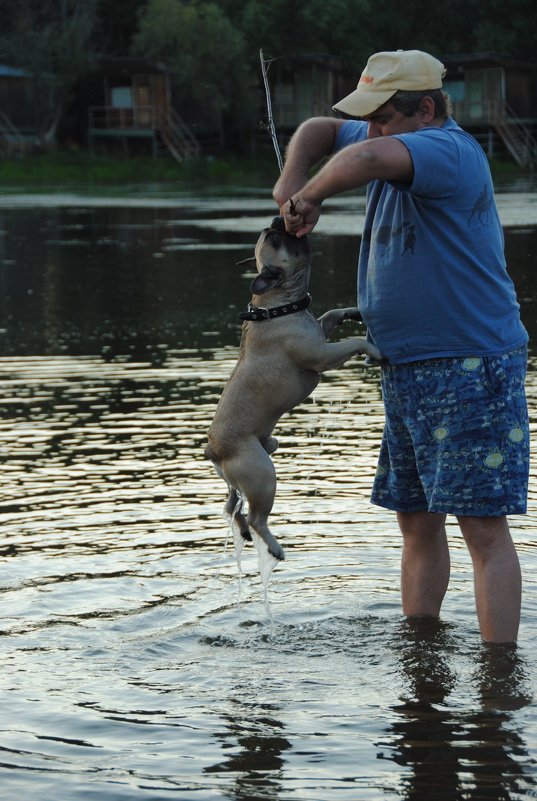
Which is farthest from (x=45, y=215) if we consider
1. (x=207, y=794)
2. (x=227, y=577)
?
(x=207, y=794)

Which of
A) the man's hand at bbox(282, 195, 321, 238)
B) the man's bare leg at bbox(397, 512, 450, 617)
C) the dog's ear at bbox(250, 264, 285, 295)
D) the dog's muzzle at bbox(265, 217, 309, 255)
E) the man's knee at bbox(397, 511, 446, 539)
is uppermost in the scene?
the man's hand at bbox(282, 195, 321, 238)

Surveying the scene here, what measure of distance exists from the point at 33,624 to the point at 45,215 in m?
29.0

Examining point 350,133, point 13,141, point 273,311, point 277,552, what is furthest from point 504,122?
point 273,311

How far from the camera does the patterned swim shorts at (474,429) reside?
4816 millimetres

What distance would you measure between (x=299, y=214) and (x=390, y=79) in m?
0.54

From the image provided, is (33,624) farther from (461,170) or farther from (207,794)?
(461,170)

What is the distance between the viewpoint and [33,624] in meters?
5.71

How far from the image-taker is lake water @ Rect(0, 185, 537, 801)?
14.2 feet

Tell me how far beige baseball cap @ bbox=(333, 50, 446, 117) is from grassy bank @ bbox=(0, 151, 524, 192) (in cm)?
4600

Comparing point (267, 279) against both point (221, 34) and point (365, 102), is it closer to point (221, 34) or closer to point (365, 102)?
point (365, 102)

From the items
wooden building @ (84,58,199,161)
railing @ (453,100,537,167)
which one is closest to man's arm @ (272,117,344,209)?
railing @ (453,100,537,167)

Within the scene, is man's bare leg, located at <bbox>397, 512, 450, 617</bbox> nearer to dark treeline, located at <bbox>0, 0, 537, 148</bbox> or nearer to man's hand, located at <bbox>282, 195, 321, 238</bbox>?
man's hand, located at <bbox>282, 195, 321, 238</bbox>

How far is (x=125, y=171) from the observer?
5650 centimetres

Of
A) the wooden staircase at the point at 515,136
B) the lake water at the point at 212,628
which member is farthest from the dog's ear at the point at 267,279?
the wooden staircase at the point at 515,136
